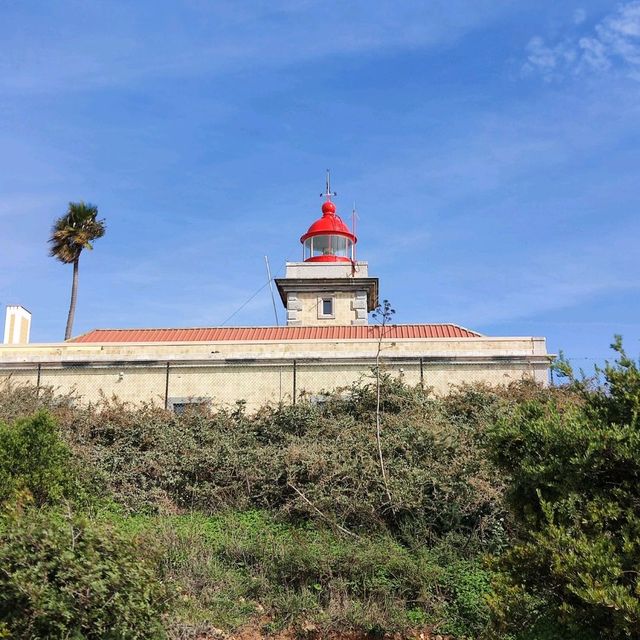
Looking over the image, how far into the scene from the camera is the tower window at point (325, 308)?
27.4 metres

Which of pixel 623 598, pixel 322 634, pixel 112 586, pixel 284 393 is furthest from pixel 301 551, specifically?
pixel 284 393

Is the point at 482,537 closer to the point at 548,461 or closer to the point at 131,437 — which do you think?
the point at 548,461

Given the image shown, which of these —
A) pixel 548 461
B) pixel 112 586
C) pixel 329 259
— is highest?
pixel 329 259

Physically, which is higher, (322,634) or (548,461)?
(548,461)

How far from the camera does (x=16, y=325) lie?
2452 cm

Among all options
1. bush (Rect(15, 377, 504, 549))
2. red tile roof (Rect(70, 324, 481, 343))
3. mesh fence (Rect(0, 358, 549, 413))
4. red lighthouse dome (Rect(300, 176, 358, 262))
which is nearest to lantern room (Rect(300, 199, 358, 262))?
red lighthouse dome (Rect(300, 176, 358, 262))

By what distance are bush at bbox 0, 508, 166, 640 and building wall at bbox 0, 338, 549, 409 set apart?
1154 cm

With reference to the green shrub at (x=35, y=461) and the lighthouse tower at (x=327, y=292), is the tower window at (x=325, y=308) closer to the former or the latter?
the lighthouse tower at (x=327, y=292)

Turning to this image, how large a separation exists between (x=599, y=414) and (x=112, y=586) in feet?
Result: 14.0

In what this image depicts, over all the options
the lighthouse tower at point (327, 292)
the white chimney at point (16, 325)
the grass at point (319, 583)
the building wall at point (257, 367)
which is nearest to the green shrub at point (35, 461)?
the grass at point (319, 583)

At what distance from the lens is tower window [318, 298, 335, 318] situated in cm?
2741

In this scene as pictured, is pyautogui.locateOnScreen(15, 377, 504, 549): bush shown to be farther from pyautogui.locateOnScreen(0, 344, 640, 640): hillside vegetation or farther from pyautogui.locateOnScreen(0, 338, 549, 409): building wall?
pyautogui.locateOnScreen(0, 338, 549, 409): building wall

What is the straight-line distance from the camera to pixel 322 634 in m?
8.38

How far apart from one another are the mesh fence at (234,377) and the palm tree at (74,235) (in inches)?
476
